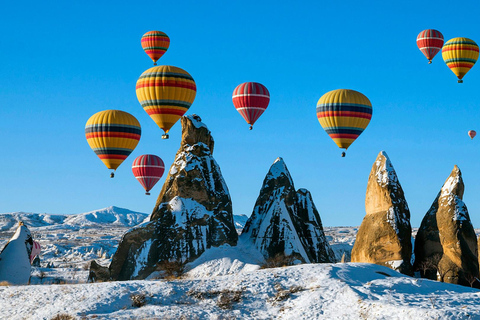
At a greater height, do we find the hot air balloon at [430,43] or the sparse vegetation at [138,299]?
the hot air balloon at [430,43]

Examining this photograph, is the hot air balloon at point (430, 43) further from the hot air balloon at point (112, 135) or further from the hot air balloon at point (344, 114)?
the hot air balloon at point (112, 135)

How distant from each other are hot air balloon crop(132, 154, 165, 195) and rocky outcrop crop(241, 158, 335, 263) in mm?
19553

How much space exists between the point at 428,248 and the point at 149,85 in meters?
25.0

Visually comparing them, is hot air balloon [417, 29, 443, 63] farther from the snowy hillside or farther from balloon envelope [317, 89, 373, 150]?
the snowy hillside

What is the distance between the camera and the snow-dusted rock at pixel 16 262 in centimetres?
3944

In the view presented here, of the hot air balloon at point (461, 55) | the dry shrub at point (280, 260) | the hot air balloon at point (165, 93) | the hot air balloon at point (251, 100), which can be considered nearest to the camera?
the dry shrub at point (280, 260)

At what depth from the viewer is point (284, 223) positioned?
45.4m

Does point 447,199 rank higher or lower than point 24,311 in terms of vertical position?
higher

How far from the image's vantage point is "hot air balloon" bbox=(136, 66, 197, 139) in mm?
52750

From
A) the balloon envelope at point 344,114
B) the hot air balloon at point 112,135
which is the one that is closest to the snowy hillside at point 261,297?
the hot air balloon at point 112,135

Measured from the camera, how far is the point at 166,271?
1699 inches

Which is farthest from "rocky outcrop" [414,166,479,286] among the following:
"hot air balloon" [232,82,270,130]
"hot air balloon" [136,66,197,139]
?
"hot air balloon" [136,66,197,139]

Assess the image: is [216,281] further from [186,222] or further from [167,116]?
[167,116]

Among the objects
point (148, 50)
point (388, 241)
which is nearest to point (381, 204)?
point (388, 241)
